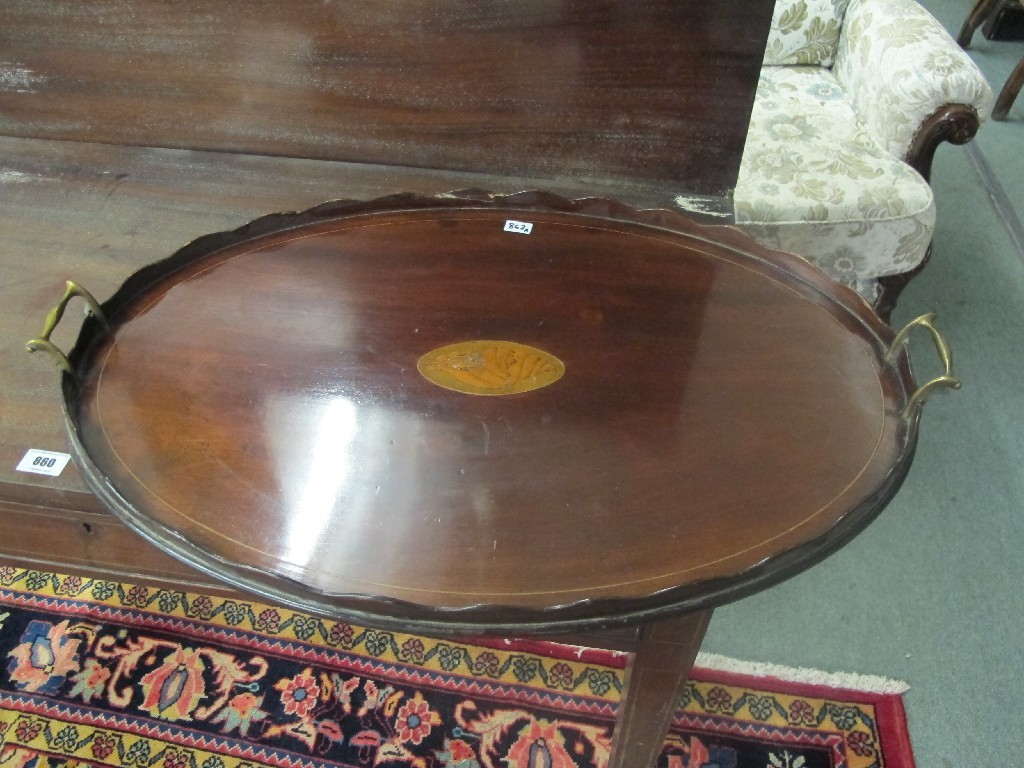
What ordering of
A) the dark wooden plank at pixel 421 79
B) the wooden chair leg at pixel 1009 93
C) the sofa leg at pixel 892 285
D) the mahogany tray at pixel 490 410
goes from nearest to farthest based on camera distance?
the mahogany tray at pixel 490 410
the dark wooden plank at pixel 421 79
the sofa leg at pixel 892 285
the wooden chair leg at pixel 1009 93

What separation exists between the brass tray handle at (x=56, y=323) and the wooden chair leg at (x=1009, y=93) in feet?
8.63

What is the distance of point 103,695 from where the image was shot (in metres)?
1.12

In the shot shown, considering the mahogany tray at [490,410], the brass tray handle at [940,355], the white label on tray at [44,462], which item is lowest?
the white label on tray at [44,462]

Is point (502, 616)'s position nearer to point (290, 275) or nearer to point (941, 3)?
point (290, 275)

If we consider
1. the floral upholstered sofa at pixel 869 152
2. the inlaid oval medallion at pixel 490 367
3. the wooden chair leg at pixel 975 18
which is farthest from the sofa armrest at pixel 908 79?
the wooden chair leg at pixel 975 18

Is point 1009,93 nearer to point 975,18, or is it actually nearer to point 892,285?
point 975,18

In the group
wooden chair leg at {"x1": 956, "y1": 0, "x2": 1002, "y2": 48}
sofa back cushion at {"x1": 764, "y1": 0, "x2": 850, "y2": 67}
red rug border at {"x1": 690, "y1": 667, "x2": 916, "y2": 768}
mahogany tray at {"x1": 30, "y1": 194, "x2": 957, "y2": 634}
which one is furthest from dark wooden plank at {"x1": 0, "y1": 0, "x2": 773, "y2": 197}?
wooden chair leg at {"x1": 956, "y1": 0, "x2": 1002, "y2": 48}

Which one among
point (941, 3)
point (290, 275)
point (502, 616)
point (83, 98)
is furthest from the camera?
point (941, 3)

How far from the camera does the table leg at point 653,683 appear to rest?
26.9 inches

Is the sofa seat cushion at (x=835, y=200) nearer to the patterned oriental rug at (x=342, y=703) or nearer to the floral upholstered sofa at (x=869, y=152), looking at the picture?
the floral upholstered sofa at (x=869, y=152)

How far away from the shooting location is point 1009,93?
2396 mm

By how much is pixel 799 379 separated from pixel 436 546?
0.36 meters

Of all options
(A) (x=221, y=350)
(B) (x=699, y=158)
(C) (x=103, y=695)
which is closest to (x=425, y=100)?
(B) (x=699, y=158)

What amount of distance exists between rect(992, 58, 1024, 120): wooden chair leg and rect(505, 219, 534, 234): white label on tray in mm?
2209
